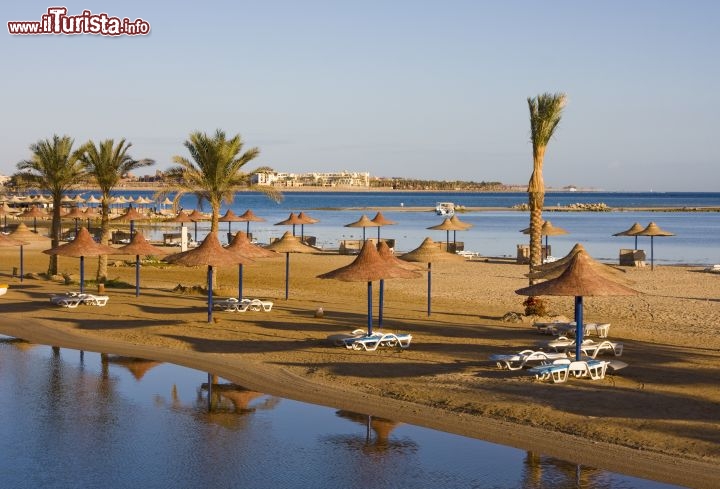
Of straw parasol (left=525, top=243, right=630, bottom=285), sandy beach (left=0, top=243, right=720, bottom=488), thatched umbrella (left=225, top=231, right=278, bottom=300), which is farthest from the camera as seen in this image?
thatched umbrella (left=225, top=231, right=278, bottom=300)

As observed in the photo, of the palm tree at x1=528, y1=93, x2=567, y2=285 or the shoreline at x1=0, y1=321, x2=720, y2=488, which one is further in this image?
the palm tree at x1=528, y1=93, x2=567, y2=285

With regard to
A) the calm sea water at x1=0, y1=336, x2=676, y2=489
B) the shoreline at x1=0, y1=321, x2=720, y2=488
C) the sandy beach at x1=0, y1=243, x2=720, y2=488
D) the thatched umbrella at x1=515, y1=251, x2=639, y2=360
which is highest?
the thatched umbrella at x1=515, y1=251, x2=639, y2=360

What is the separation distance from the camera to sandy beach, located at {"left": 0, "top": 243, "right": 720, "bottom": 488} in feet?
40.3

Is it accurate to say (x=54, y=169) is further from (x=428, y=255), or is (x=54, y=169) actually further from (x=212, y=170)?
(x=428, y=255)

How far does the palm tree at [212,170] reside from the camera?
29750mm

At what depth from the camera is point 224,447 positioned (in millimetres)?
12242

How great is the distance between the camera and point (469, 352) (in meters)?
17.9

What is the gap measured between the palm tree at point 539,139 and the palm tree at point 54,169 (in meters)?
16.8

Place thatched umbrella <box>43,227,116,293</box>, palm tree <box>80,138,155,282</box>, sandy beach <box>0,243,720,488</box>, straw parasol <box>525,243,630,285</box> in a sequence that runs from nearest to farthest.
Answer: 1. sandy beach <box>0,243,720,488</box>
2. straw parasol <box>525,243,630,285</box>
3. thatched umbrella <box>43,227,116,293</box>
4. palm tree <box>80,138,155,282</box>

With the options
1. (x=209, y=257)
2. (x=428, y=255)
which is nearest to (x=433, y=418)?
(x=209, y=257)

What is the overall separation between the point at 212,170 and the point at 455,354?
14559 millimetres

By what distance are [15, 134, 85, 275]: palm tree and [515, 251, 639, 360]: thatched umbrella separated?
21899 millimetres

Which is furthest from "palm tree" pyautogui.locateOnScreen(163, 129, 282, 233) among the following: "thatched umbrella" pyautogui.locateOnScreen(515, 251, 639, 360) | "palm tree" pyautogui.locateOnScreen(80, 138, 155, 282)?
"thatched umbrella" pyautogui.locateOnScreen(515, 251, 639, 360)

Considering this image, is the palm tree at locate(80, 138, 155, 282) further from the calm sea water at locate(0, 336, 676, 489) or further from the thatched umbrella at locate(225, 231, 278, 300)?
the calm sea water at locate(0, 336, 676, 489)
